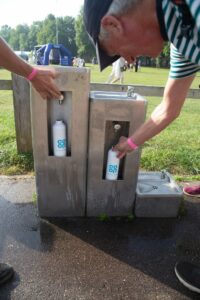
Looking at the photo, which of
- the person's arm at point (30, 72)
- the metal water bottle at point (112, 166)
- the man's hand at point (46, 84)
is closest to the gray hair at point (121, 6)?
the person's arm at point (30, 72)

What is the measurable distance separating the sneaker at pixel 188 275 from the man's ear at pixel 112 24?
185 centimetres

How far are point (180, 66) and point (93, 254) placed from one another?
166 centimetres

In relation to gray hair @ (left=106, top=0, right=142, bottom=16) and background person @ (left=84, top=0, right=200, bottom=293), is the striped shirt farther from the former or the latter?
gray hair @ (left=106, top=0, right=142, bottom=16)

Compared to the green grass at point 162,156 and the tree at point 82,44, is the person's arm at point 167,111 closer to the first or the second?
the green grass at point 162,156

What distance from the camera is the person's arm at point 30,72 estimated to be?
213 cm

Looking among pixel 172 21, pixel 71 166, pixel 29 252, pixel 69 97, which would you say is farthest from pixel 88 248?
pixel 172 21

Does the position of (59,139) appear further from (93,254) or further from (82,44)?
(82,44)

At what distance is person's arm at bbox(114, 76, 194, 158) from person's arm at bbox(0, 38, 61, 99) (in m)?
0.73

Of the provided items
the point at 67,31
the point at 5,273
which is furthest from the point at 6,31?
the point at 5,273

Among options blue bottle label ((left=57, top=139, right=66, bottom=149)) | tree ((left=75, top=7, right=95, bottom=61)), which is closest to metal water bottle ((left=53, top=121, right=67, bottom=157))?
blue bottle label ((left=57, top=139, right=66, bottom=149))

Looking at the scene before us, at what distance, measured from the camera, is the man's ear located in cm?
124

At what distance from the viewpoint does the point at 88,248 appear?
2.61 m

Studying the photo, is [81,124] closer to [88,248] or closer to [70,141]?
[70,141]

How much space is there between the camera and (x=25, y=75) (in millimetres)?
2316
